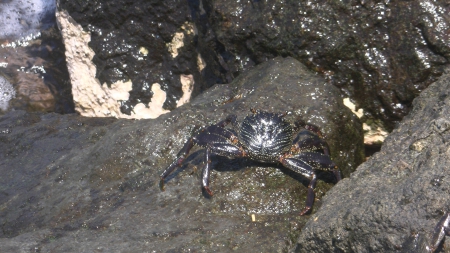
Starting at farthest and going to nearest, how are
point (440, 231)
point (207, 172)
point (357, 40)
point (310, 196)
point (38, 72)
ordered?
point (38, 72), point (357, 40), point (207, 172), point (310, 196), point (440, 231)

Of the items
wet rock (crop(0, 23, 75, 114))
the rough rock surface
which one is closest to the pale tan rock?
wet rock (crop(0, 23, 75, 114))

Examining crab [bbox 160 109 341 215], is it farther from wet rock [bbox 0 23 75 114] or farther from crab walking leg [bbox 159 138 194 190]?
wet rock [bbox 0 23 75 114]

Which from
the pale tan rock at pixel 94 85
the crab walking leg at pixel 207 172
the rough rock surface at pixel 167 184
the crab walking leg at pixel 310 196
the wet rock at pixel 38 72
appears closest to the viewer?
the rough rock surface at pixel 167 184

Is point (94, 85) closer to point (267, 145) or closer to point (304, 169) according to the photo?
point (267, 145)

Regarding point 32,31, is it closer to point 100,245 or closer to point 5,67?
point 5,67

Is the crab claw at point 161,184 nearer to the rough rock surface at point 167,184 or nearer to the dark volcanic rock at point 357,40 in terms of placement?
the rough rock surface at point 167,184

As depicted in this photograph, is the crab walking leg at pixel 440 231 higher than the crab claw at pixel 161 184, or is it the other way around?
the crab walking leg at pixel 440 231

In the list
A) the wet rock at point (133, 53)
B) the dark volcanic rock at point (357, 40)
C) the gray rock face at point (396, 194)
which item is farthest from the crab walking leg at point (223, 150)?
the wet rock at point (133, 53)

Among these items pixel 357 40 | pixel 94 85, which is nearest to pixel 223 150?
pixel 357 40
